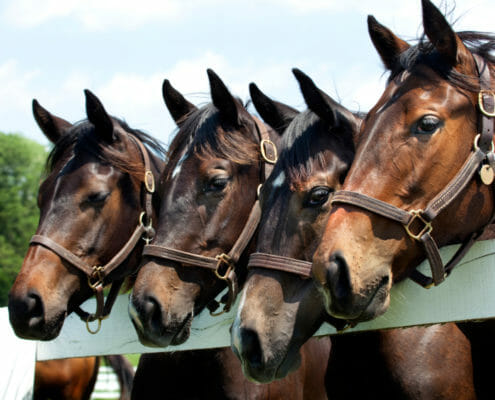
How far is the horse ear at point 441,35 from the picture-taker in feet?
8.91

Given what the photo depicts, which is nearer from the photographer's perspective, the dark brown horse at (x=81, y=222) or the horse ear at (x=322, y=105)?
the horse ear at (x=322, y=105)

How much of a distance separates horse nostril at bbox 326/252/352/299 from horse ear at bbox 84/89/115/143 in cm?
275

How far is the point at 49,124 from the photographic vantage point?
5168mm

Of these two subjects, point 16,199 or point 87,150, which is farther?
point 16,199

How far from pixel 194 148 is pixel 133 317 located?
114 centimetres

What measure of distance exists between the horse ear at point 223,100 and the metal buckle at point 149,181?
2.65 ft

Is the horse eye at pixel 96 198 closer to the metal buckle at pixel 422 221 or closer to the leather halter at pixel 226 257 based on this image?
the leather halter at pixel 226 257

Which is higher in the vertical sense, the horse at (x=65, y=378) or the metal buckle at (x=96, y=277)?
the metal buckle at (x=96, y=277)

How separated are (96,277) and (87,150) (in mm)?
989

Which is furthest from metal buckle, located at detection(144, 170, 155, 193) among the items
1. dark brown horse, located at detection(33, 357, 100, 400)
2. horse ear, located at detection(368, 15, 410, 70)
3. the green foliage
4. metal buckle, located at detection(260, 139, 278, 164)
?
the green foliage

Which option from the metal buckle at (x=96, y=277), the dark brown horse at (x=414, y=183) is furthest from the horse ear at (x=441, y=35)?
the metal buckle at (x=96, y=277)

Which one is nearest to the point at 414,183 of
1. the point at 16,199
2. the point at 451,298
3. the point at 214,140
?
the point at 451,298

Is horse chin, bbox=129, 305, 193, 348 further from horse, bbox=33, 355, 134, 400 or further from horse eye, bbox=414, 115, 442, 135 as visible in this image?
horse, bbox=33, 355, 134, 400

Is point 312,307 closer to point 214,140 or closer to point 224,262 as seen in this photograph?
point 224,262
